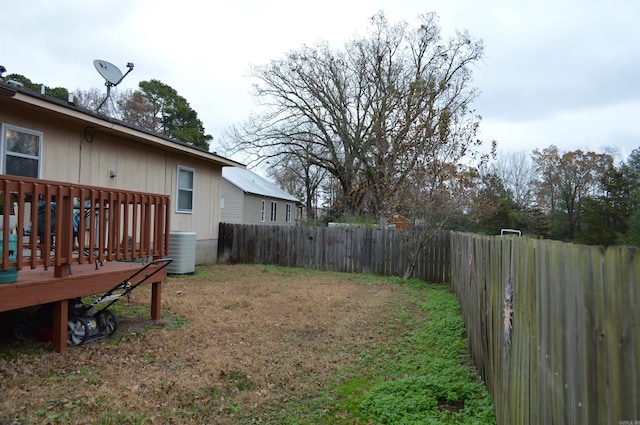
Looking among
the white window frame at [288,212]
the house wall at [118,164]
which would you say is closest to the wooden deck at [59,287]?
the house wall at [118,164]

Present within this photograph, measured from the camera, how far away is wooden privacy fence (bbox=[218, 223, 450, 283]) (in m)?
12.0

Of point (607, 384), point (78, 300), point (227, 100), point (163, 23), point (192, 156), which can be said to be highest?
point (227, 100)

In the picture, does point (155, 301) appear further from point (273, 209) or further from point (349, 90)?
point (273, 209)

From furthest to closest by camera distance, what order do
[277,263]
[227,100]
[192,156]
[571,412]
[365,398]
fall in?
[227,100] < [277,263] < [192,156] < [365,398] < [571,412]

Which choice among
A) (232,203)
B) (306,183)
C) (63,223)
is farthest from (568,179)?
(63,223)

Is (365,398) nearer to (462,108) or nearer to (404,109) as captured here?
(462,108)

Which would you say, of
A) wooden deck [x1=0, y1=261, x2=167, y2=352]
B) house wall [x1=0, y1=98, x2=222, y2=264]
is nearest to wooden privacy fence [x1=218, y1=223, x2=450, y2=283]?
house wall [x1=0, y1=98, x2=222, y2=264]

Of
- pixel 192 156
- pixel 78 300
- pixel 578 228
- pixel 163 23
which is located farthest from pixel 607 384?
pixel 578 228

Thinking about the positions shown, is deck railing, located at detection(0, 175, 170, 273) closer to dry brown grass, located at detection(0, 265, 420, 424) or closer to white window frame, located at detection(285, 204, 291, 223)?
dry brown grass, located at detection(0, 265, 420, 424)

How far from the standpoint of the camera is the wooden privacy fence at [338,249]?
12000 millimetres

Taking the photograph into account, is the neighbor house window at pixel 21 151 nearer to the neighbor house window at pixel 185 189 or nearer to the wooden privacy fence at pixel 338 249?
the neighbor house window at pixel 185 189

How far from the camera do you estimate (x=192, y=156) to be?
11844mm

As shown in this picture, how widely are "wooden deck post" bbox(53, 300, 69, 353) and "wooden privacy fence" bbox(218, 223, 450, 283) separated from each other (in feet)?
29.7

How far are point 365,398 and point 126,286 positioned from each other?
3.48m
